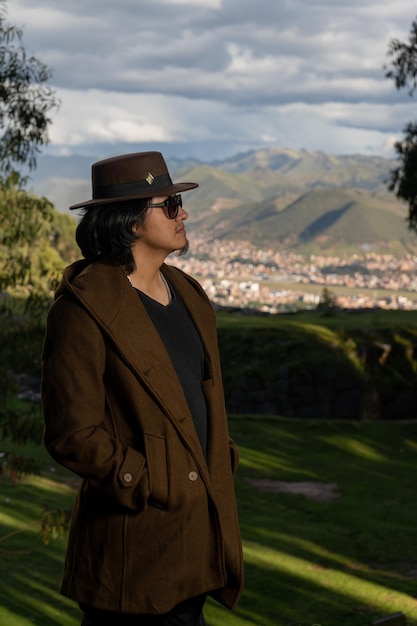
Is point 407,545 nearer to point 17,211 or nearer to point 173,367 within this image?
point 17,211

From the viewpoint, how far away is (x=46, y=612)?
456 inches

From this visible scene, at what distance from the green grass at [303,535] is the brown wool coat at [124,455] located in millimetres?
6084

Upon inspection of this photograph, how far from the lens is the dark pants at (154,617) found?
13.0 ft

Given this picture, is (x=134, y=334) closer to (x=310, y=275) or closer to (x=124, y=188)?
(x=124, y=188)

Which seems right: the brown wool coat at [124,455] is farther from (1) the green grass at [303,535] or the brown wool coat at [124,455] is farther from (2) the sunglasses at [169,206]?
(1) the green grass at [303,535]

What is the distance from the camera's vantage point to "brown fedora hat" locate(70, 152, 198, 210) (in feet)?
13.4

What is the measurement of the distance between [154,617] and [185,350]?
1.01 m

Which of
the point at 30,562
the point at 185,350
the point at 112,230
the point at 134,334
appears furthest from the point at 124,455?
the point at 30,562

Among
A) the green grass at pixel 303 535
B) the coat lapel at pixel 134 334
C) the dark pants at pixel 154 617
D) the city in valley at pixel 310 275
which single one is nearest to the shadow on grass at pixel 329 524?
the green grass at pixel 303 535

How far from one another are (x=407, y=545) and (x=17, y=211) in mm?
6936

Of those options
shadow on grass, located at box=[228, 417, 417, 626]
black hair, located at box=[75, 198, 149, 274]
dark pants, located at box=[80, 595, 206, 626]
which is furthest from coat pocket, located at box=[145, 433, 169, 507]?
shadow on grass, located at box=[228, 417, 417, 626]

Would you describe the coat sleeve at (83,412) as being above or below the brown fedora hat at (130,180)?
below

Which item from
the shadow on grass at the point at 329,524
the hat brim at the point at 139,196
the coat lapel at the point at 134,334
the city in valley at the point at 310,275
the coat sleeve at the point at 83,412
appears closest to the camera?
the coat sleeve at the point at 83,412

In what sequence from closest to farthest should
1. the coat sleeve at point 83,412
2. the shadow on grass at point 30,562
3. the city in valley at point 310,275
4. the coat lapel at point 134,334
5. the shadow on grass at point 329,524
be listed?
1. the coat sleeve at point 83,412
2. the coat lapel at point 134,334
3. the shadow on grass at point 30,562
4. the shadow on grass at point 329,524
5. the city in valley at point 310,275
